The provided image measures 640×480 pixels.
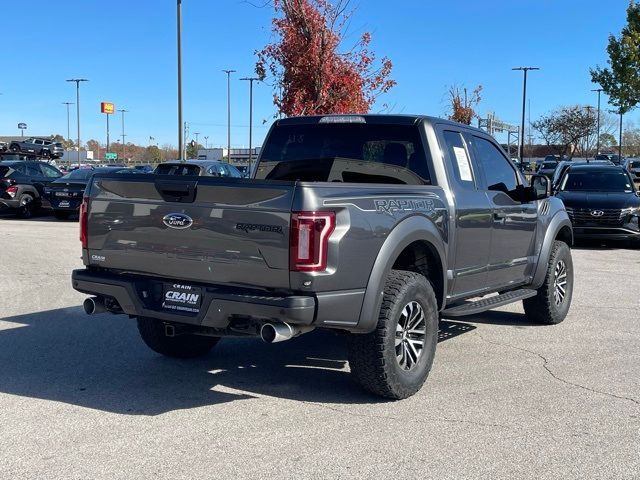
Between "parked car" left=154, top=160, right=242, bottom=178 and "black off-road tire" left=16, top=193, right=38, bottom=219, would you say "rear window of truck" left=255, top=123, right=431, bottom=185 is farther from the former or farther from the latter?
"black off-road tire" left=16, top=193, right=38, bottom=219

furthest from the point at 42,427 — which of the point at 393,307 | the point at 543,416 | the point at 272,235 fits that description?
the point at 543,416

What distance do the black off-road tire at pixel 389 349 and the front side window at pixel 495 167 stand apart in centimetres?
186

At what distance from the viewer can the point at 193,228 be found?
469cm

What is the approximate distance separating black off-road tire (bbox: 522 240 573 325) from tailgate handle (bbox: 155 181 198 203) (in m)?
4.33

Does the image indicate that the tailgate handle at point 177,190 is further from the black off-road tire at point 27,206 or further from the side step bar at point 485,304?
the black off-road tire at point 27,206

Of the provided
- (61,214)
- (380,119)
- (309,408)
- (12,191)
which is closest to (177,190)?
(309,408)

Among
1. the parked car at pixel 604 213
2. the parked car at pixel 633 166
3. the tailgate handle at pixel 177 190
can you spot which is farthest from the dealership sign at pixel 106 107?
the tailgate handle at pixel 177 190

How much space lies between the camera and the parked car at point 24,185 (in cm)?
2120

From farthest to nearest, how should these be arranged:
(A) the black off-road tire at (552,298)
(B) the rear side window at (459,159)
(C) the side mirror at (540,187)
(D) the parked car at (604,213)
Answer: (D) the parked car at (604,213) → (A) the black off-road tire at (552,298) → (C) the side mirror at (540,187) → (B) the rear side window at (459,159)

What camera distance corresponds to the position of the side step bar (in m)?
5.81

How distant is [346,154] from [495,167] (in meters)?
1.61

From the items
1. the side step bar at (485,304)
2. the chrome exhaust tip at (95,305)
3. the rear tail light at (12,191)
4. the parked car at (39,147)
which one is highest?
the parked car at (39,147)

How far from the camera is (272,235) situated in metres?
4.38

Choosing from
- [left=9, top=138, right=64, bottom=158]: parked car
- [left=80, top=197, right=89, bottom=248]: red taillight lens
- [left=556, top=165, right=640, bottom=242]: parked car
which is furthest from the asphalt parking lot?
[left=9, top=138, right=64, bottom=158]: parked car
